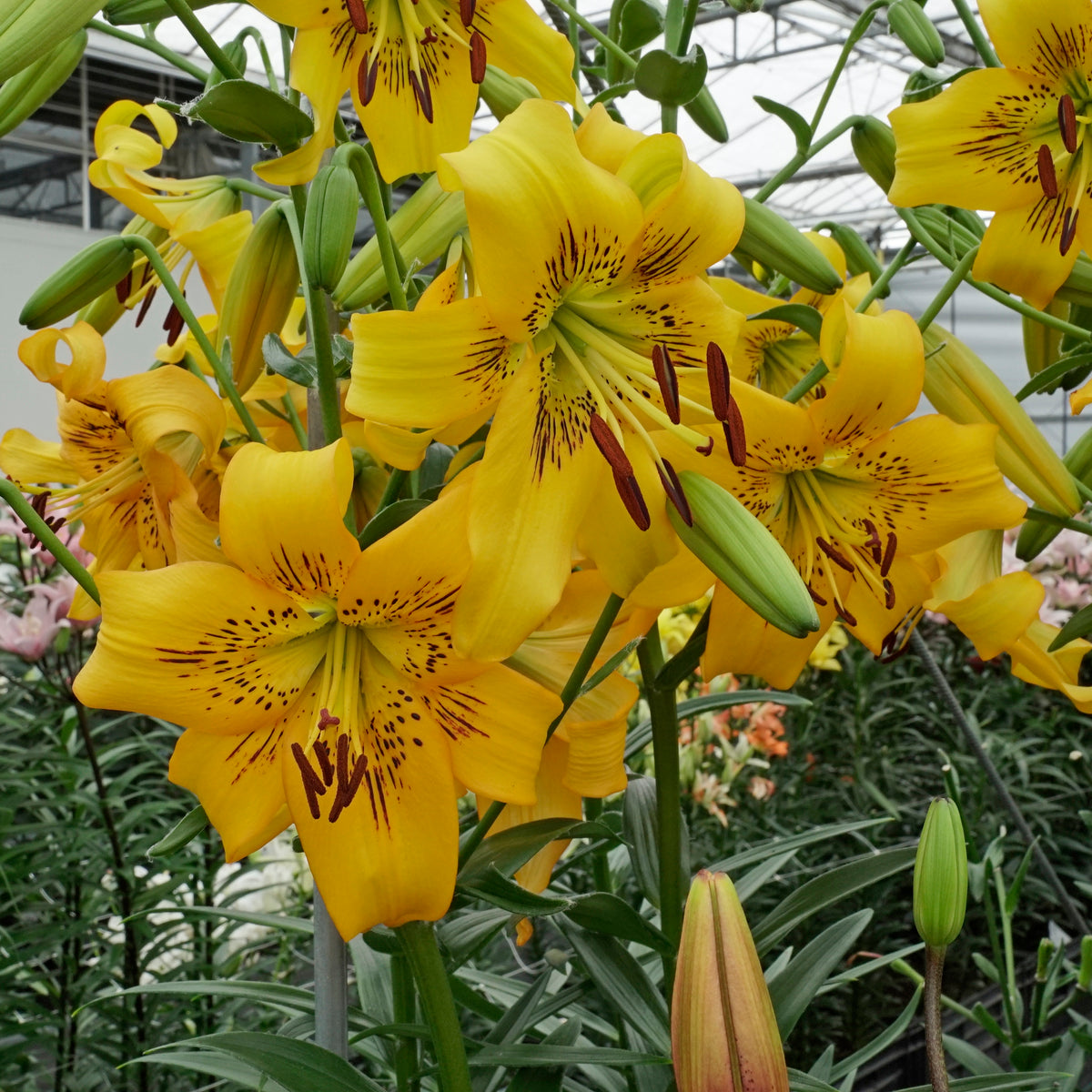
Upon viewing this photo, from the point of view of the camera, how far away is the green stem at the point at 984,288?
0.49 m

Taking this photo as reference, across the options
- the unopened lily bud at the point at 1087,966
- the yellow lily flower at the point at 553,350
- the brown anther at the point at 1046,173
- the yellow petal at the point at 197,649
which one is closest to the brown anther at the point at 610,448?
the yellow lily flower at the point at 553,350

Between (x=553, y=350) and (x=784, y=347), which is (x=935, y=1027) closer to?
(x=553, y=350)

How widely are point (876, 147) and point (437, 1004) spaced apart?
1.35 feet

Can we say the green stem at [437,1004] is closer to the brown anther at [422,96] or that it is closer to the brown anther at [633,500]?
the brown anther at [633,500]

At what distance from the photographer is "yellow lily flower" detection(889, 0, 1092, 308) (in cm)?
47

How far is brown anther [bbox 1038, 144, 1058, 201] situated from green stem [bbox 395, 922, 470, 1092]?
371mm

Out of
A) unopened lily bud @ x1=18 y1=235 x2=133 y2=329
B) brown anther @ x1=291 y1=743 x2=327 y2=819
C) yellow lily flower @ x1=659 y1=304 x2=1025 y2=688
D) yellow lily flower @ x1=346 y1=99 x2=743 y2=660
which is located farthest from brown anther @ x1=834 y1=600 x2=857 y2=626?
unopened lily bud @ x1=18 y1=235 x2=133 y2=329

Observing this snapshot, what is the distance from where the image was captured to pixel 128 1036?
112cm

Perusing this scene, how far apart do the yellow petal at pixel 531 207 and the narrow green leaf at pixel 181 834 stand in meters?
0.20

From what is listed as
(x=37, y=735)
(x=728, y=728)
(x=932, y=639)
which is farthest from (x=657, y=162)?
(x=932, y=639)

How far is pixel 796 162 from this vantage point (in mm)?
509

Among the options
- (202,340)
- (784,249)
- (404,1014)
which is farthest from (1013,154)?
(404,1014)

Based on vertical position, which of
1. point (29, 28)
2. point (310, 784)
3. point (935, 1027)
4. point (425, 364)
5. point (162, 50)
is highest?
point (162, 50)

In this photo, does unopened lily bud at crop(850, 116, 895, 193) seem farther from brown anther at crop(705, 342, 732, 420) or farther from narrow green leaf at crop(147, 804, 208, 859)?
narrow green leaf at crop(147, 804, 208, 859)
